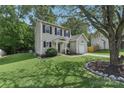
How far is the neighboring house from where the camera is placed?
943cm

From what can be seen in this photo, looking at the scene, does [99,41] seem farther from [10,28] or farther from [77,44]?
[10,28]

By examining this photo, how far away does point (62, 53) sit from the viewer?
931 centimetres

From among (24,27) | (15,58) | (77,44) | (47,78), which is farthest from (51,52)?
(24,27)

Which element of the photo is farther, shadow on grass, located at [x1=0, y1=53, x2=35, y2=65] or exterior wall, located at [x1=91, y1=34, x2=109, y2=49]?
exterior wall, located at [x1=91, y1=34, x2=109, y2=49]

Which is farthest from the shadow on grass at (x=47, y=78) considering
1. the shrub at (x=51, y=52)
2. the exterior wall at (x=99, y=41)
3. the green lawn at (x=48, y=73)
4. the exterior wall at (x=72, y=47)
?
the exterior wall at (x=99, y=41)

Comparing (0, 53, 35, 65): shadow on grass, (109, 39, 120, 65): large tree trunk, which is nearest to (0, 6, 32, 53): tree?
(0, 53, 35, 65): shadow on grass

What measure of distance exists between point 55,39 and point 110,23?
135 inches

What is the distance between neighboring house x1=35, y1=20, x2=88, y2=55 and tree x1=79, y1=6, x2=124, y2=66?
5.47 feet

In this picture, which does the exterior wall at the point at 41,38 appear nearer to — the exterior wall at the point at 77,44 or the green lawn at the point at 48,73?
the exterior wall at the point at 77,44

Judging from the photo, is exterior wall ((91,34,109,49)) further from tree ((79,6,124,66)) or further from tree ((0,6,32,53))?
tree ((0,6,32,53))

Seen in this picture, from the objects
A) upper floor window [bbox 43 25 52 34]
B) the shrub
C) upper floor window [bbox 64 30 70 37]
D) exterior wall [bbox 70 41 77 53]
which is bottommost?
the shrub
